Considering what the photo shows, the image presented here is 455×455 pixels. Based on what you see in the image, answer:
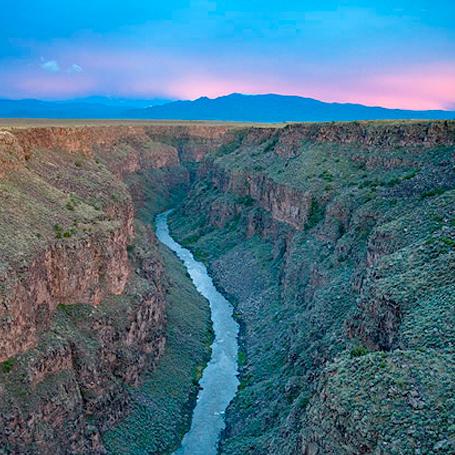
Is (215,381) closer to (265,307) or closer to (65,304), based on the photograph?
(265,307)

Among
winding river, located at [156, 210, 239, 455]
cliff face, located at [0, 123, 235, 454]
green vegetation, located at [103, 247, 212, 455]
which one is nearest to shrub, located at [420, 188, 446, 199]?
winding river, located at [156, 210, 239, 455]

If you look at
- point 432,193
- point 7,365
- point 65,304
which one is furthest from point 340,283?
point 7,365

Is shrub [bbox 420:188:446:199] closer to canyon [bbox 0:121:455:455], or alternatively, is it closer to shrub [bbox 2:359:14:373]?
canyon [bbox 0:121:455:455]

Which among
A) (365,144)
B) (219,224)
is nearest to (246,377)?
(365,144)

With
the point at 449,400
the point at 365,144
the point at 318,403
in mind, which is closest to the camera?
the point at 449,400

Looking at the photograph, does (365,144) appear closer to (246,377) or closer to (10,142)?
(246,377)

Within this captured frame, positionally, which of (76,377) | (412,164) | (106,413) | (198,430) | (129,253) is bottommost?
(198,430)

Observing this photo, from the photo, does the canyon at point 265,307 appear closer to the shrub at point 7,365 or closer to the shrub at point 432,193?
the shrub at point 7,365
